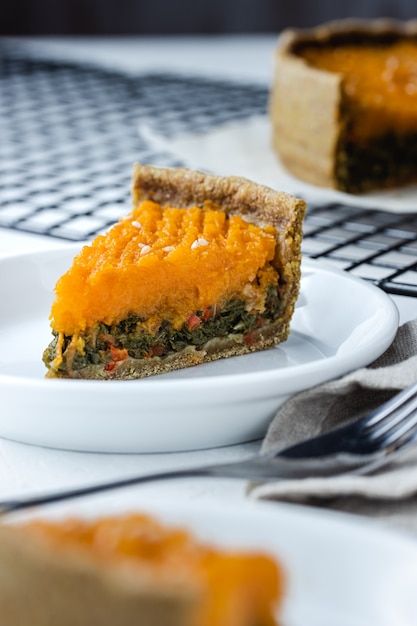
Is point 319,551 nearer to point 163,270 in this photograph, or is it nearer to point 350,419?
point 350,419

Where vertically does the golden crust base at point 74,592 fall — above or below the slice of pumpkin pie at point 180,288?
above

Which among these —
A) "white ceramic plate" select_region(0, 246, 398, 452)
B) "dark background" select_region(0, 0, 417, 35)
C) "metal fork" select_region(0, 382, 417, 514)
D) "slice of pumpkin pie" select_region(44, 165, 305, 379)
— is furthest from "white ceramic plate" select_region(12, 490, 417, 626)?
"dark background" select_region(0, 0, 417, 35)

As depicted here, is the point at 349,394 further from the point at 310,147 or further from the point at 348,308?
the point at 310,147

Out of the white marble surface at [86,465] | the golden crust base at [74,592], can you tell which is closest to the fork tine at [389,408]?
the white marble surface at [86,465]

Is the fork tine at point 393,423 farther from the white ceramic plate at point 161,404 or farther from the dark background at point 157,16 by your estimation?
the dark background at point 157,16

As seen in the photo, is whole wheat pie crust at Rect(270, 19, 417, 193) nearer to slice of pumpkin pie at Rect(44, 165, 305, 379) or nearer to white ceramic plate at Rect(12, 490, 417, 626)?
slice of pumpkin pie at Rect(44, 165, 305, 379)

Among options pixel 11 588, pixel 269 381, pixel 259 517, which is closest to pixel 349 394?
pixel 269 381

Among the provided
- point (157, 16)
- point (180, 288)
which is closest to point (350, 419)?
point (180, 288)
